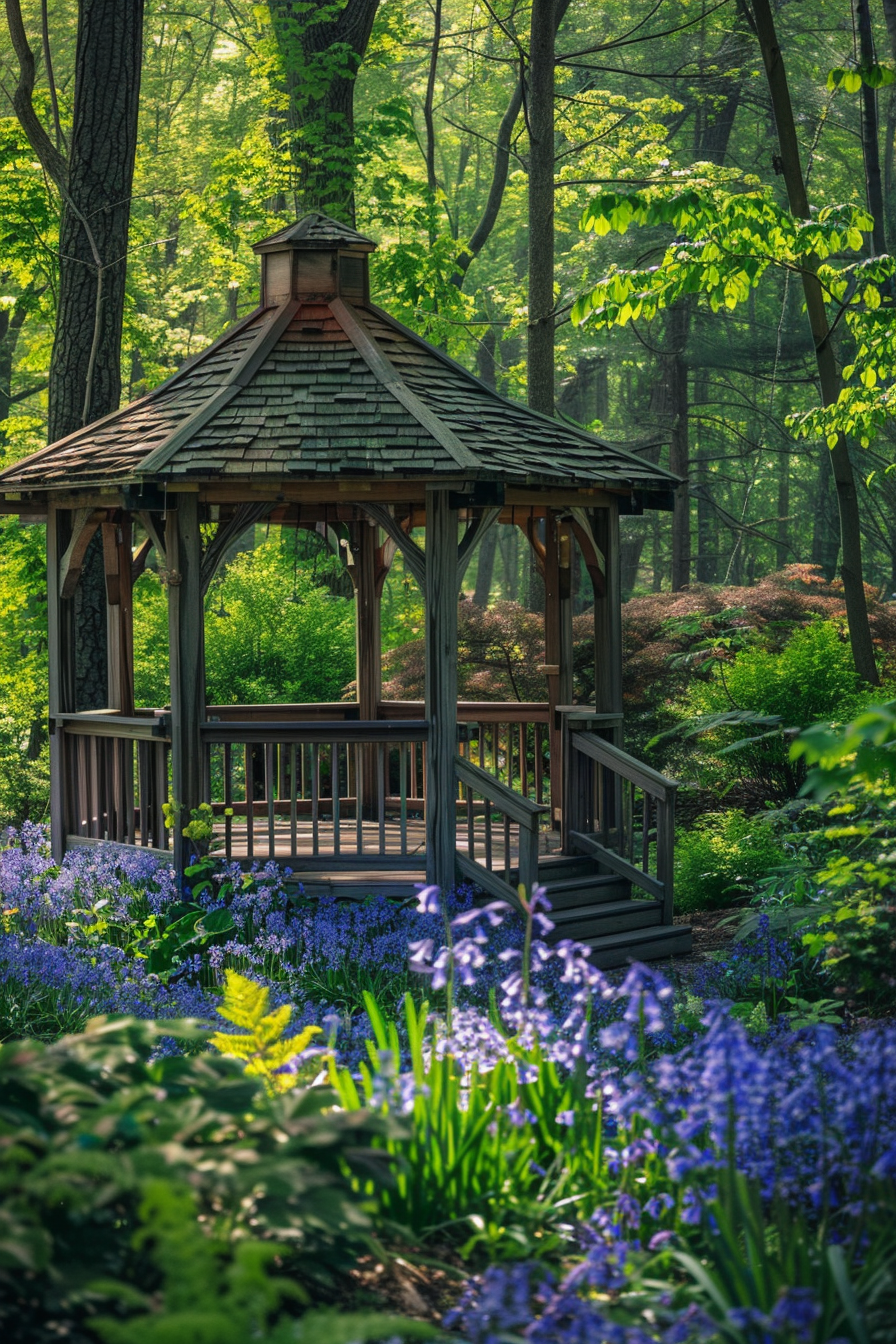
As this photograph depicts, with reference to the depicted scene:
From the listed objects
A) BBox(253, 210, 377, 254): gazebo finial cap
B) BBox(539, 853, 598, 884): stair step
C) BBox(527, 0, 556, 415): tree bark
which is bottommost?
BBox(539, 853, 598, 884): stair step

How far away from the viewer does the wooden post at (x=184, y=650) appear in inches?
341

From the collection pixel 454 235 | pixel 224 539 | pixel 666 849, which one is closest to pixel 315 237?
pixel 224 539

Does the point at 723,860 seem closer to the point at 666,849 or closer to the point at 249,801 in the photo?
the point at 666,849

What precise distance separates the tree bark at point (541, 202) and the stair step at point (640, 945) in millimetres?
6699

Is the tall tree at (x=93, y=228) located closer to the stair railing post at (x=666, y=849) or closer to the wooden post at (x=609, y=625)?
the wooden post at (x=609, y=625)

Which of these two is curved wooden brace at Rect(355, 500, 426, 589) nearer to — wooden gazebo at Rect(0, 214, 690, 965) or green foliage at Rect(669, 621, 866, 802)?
wooden gazebo at Rect(0, 214, 690, 965)

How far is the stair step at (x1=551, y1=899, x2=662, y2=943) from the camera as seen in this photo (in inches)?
337

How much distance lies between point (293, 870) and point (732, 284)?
5.02m

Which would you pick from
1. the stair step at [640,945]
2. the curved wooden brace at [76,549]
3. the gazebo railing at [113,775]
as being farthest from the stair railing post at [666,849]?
the curved wooden brace at [76,549]

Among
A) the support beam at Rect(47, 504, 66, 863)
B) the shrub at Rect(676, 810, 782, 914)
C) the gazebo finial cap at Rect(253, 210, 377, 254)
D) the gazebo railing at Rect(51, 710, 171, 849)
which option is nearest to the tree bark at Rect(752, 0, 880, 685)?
the shrub at Rect(676, 810, 782, 914)

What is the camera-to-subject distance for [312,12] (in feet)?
49.0

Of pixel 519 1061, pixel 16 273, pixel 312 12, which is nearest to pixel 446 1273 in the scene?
pixel 519 1061

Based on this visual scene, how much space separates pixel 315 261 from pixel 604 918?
17.2 ft

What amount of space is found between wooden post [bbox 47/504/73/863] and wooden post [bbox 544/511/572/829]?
375 centimetres
